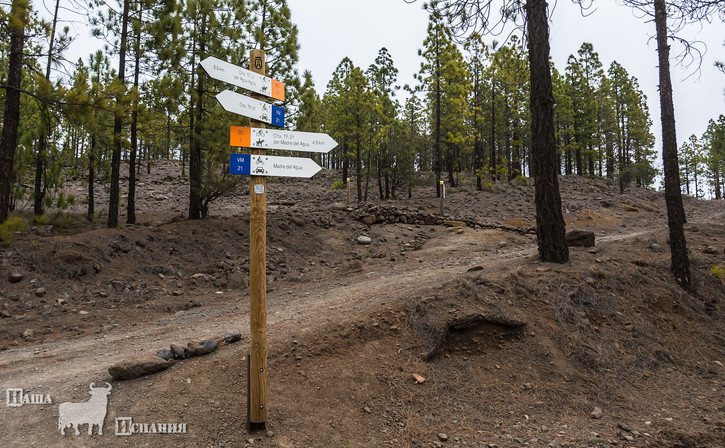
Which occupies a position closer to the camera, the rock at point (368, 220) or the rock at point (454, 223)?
the rock at point (368, 220)

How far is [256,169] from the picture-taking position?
346 cm

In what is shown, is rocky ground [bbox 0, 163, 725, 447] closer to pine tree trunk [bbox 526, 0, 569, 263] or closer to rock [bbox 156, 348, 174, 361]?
rock [bbox 156, 348, 174, 361]

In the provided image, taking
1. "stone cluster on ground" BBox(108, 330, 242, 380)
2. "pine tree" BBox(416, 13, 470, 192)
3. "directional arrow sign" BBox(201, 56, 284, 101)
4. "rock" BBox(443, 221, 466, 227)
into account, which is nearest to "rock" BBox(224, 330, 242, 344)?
"stone cluster on ground" BBox(108, 330, 242, 380)

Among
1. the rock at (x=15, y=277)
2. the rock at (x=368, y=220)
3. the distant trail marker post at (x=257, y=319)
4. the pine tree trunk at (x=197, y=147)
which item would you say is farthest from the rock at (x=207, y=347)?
the rock at (x=368, y=220)

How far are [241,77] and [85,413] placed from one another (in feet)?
11.3

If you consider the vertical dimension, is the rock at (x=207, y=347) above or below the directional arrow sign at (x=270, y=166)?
below

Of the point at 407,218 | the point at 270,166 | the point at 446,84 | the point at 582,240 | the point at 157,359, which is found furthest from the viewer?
the point at 446,84

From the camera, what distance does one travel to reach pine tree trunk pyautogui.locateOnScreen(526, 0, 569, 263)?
24.1ft

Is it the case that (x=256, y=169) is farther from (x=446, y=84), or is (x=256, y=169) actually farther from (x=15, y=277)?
(x=446, y=84)

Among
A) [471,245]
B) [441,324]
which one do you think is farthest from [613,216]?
[441,324]

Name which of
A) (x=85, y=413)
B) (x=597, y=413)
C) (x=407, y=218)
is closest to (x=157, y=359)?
(x=85, y=413)

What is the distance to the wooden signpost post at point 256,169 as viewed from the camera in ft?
11.2

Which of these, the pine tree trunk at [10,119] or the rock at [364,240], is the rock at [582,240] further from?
the pine tree trunk at [10,119]

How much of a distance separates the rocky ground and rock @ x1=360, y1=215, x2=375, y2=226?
549 centimetres
